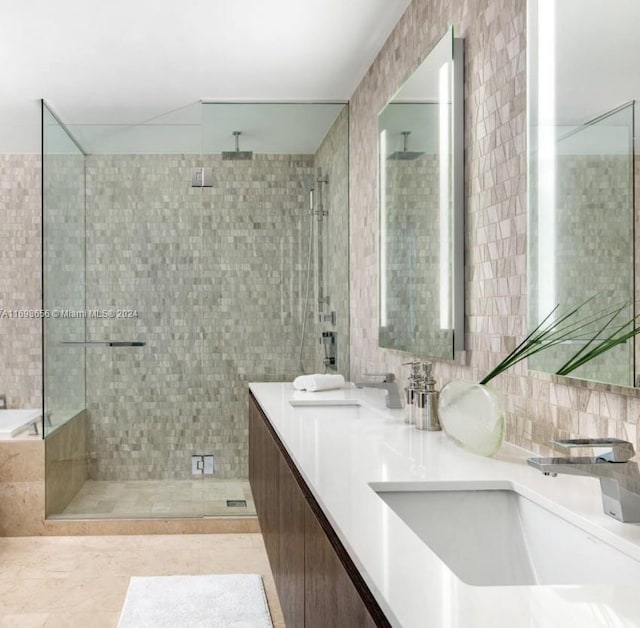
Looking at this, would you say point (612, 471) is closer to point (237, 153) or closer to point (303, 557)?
point (303, 557)

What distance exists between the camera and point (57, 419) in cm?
406

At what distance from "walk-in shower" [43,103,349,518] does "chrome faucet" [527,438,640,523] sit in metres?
2.84

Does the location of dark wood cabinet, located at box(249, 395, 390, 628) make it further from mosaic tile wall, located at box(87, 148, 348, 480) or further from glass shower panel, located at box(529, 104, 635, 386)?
mosaic tile wall, located at box(87, 148, 348, 480)

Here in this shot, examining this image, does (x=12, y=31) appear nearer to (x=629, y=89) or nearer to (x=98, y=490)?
(x=98, y=490)

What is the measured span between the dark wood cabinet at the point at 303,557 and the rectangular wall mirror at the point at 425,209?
67 centimetres

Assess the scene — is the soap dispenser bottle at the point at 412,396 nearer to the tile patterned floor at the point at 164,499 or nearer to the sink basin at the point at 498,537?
the sink basin at the point at 498,537

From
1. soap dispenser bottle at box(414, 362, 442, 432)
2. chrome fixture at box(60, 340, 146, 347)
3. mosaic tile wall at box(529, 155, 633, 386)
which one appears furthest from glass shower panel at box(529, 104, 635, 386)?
chrome fixture at box(60, 340, 146, 347)

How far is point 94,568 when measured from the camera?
354 cm

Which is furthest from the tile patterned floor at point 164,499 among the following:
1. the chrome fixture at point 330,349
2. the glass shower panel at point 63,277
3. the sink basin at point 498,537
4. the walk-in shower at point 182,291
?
the sink basin at point 498,537

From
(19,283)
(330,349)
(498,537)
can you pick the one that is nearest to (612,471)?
(498,537)

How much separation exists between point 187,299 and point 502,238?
243cm

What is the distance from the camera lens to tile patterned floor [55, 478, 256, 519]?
404 cm

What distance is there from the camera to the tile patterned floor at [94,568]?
9.82ft

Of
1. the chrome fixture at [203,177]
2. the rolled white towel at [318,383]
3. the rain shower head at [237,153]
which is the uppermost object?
the rain shower head at [237,153]
